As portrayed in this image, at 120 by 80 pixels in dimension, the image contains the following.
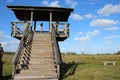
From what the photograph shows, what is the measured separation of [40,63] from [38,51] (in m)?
1.76

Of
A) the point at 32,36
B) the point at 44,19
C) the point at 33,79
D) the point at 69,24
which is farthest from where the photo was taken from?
the point at 44,19

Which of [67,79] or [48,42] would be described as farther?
[48,42]

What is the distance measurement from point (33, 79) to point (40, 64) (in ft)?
6.50

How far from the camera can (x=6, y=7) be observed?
805 inches

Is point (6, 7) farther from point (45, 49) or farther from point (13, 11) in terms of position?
point (45, 49)

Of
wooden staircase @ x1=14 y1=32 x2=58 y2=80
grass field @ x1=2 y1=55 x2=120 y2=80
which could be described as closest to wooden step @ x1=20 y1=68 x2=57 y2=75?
wooden staircase @ x1=14 y1=32 x2=58 y2=80

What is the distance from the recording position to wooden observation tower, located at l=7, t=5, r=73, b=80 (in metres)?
13.1

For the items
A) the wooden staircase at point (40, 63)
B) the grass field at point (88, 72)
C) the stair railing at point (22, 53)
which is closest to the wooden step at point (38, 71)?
the wooden staircase at point (40, 63)

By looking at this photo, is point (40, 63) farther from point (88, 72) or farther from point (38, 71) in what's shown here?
point (88, 72)

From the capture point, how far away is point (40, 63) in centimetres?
1446

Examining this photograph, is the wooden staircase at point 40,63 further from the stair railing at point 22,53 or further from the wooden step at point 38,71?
the stair railing at point 22,53

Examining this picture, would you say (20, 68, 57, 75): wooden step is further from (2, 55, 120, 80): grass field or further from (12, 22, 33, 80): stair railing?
(2, 55, 120, 80): grass field

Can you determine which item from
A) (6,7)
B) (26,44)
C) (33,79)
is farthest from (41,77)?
(6,7)

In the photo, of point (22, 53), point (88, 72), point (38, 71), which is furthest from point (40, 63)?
→ point (88, 72)
